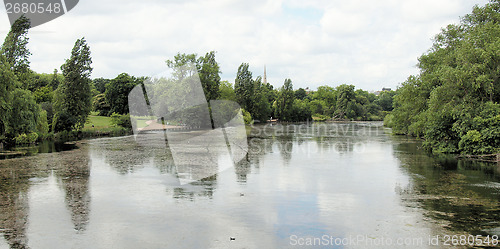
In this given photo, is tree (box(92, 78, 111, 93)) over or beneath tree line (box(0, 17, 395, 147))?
over

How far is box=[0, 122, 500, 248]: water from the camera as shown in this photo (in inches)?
435

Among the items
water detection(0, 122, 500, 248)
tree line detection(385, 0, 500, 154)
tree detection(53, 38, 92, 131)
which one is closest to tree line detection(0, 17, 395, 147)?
tree detection(53, 38, 92, 131)

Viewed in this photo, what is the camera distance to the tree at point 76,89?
166 feet

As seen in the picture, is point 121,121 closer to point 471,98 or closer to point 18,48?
point 18,48

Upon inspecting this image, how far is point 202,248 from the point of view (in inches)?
405

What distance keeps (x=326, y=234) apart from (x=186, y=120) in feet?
201

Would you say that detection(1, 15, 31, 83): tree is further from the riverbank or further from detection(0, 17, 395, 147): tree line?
the riverbank

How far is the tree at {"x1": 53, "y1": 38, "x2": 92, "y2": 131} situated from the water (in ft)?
90.7

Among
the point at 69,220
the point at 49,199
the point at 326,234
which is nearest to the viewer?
the point at 326,234

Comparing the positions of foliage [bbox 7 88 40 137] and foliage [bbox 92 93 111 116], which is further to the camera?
foliage [bbox 92 93 111 116]

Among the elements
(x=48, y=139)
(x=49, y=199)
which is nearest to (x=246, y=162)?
(x=49, y=199)

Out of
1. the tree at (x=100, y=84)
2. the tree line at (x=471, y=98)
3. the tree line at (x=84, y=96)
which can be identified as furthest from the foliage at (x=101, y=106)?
the tree line at (x=471, y=98)

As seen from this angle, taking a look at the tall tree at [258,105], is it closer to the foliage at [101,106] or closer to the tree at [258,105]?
the tree at [258,105]

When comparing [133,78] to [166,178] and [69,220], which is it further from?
[69,220]
